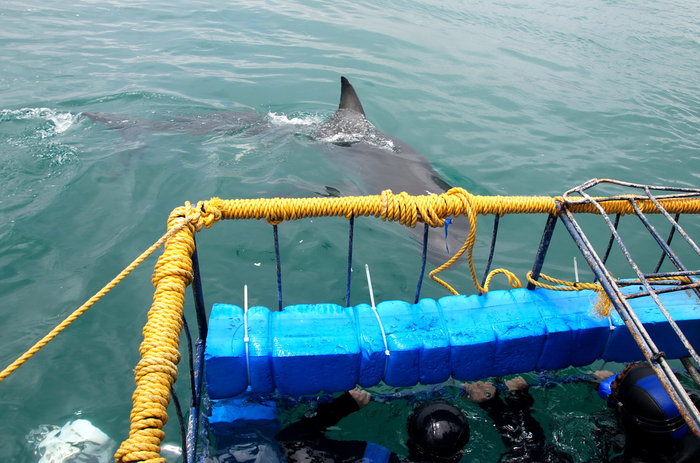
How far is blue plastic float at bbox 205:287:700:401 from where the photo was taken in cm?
261

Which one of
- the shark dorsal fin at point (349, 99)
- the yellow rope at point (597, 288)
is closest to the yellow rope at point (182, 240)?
the yellow rope at point (597, 288)

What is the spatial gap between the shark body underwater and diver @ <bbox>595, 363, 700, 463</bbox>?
2780 millimetres

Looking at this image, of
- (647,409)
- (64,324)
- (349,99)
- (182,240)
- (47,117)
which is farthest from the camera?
(349,99)

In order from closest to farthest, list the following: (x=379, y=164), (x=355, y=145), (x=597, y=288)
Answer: (x=597, y=288)
(x=379, y=164)
(x=355, y=145)

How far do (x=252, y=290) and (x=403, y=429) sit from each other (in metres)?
1.86

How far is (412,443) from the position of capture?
110 inches

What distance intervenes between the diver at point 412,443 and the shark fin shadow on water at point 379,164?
87.3 inches

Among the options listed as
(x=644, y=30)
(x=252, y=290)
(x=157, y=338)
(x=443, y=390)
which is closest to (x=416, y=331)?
(x=443, y=390)

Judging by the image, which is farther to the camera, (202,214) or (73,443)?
(73,443)

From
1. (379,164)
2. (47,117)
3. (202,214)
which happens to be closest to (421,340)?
(202,214)

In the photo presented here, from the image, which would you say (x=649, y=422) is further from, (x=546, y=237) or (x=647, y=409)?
(x=546, y=237)

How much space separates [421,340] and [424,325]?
111mm

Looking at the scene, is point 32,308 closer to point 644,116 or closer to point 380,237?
point 380,237

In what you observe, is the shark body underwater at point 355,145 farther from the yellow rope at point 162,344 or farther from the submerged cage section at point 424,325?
the yellow rope at point 162,344
